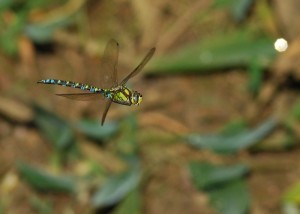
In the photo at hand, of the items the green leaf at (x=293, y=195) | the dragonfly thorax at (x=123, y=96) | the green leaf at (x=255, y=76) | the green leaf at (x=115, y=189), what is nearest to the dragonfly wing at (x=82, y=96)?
the dragonfly thorax at (x=123, y=96)

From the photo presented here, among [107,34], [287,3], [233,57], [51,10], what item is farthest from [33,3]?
[287,3]

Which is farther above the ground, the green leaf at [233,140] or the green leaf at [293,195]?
the green leaf at [233,140]

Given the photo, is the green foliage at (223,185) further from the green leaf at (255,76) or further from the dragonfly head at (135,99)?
the dragonfly head at (135,99)

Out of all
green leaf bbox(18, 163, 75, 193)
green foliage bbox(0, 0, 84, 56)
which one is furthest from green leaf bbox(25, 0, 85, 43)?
green leaf bbox(18, 163, 75, 193)

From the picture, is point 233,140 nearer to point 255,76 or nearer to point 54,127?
point 255,76

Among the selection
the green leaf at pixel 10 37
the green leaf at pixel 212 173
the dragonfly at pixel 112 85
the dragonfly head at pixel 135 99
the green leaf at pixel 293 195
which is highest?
the green leaf at pixel 10 37

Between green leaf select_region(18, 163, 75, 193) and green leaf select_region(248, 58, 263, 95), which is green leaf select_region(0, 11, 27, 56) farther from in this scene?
green leaf select_region(248, 58, 263, 95)
